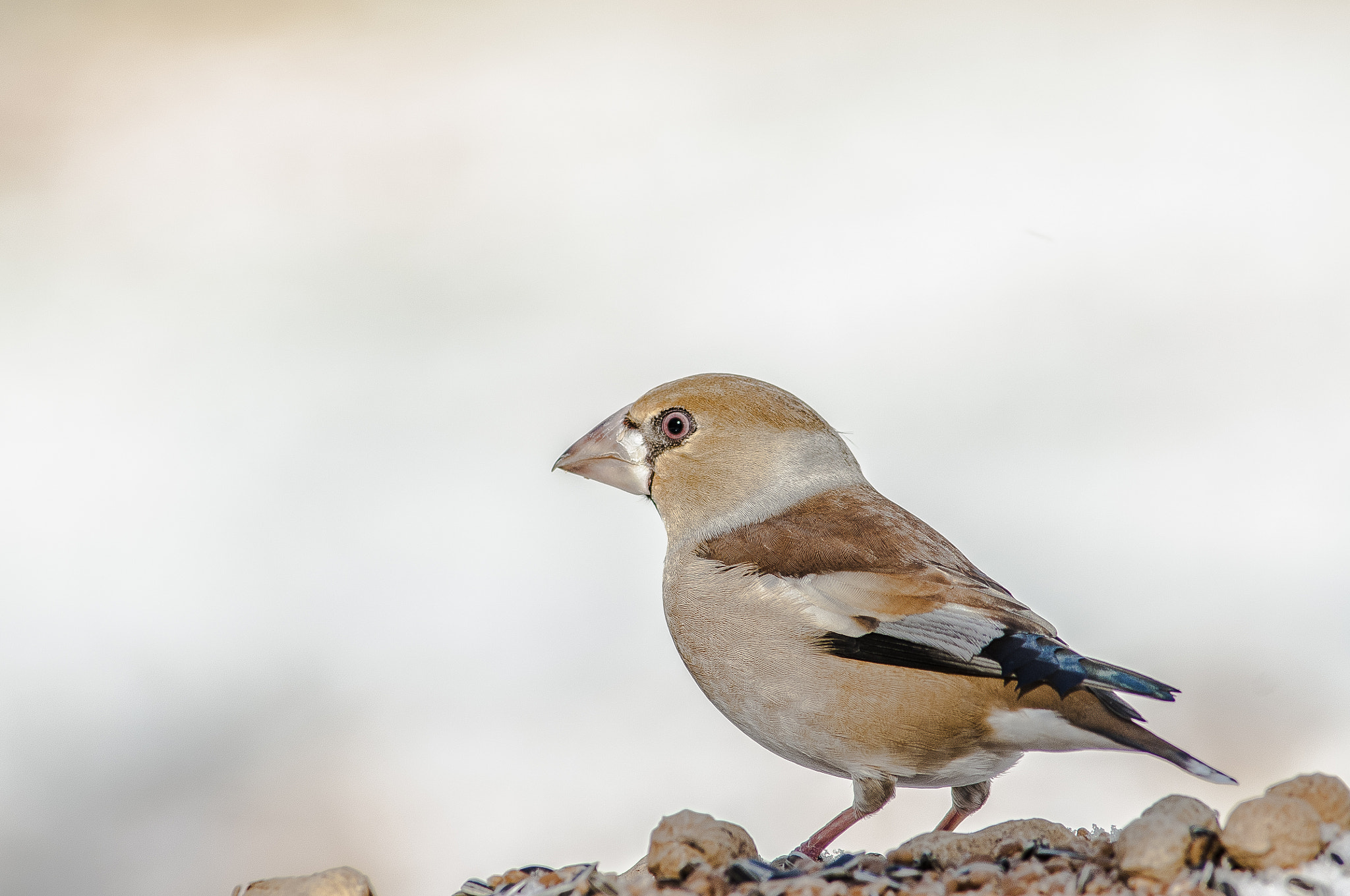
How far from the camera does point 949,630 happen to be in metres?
1.86

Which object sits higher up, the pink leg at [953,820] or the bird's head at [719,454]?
the bird's head at [719,454]

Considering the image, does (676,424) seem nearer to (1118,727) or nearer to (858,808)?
(858,808)

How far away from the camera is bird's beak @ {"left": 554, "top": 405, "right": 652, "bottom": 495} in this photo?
2.51 meters

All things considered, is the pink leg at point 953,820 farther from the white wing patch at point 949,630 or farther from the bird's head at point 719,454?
the bird's head at point 719,454

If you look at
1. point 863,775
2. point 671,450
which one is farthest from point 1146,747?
point 671,450

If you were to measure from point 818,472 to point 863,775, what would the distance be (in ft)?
2.45

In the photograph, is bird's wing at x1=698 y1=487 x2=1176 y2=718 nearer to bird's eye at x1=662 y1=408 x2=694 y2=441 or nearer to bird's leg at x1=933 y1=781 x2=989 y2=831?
bird's eye at x1=662 y1=408 x2=694 y2=441

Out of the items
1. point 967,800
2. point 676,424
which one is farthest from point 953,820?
point 676,424

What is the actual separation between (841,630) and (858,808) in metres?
0.32

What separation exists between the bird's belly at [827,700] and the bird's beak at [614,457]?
482mm

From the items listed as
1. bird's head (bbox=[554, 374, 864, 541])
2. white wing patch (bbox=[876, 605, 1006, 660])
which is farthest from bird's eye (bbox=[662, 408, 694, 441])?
white wing patch (bbox=[876, 605, 1006, 660])

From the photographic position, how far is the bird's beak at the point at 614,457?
2512 millimetres

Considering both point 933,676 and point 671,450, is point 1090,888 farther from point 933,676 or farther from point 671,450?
point 671,450

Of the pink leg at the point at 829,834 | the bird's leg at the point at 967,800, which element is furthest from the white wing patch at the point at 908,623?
the bird's leg at the point at 967,800
